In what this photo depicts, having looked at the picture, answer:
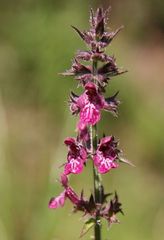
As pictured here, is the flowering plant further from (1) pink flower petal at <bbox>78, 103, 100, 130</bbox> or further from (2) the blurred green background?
(2) the blurred green background

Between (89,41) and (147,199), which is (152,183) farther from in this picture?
(89,41)

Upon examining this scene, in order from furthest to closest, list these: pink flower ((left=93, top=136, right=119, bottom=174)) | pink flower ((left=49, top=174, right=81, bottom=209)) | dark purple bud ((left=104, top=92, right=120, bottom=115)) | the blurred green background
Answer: the blurred green background < pink flower ((left=49, top=174, right=81, bottom=209)) < dark purple bud ((left=104, top=92, right=120, bottom=115)) < pink flower ((left=93, top=136, right=119, bottom=174))

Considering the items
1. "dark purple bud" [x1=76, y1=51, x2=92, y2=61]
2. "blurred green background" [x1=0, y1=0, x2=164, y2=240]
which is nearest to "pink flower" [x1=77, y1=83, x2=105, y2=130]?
"dark purple bud" [x1=76, y1=51, x2=92, y2=61]

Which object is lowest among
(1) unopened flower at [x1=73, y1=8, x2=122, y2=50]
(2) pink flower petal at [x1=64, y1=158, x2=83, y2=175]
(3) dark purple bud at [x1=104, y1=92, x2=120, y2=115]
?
(2) pink flower petal at [x1=64, y1=158, x2=83, y2=175]

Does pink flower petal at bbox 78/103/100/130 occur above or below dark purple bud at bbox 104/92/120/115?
below

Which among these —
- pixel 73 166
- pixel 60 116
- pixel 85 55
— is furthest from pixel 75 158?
pixel 60 116

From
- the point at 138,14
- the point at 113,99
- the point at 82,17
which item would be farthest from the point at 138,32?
the point at 113,99

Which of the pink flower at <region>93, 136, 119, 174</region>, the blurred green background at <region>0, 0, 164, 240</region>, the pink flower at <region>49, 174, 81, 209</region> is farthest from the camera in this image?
the blurred green background at <region>0, 0, 164, 240</region>

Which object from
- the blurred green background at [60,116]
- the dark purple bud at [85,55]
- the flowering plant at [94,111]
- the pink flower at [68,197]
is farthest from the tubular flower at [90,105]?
the blurred green background at [60,116]

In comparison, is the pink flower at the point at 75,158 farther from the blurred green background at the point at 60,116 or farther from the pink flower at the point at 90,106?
the blurred green background at the point at 60,116
